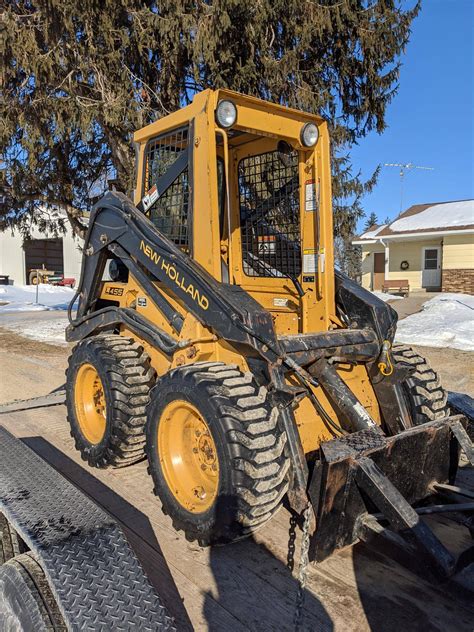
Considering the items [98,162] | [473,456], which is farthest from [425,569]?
[98,162]

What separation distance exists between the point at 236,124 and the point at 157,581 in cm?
280

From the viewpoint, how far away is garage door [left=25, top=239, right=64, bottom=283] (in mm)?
36906

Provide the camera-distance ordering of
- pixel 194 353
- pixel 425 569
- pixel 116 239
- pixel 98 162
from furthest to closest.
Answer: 1. pixel 98 162
2. pixel 116 239
3. pixel 194 353
4. pixel 425 569

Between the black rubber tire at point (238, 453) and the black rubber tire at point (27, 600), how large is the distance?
0.99 metres

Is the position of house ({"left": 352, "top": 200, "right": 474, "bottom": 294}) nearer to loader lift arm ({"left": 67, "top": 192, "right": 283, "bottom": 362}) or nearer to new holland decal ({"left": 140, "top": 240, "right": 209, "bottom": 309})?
loader lift arm ({"left": 67, "top": 192, "right": 283, "bottom": 362})

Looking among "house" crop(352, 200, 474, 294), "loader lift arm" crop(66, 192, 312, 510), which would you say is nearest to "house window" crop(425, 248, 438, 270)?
"house" crop(352, 200, 474, 294)

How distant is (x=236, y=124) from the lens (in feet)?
11.3

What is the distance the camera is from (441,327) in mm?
12141


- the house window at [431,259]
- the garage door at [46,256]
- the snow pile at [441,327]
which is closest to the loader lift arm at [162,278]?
the snow pile at [441,327]

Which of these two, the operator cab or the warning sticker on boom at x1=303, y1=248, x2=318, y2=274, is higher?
the operator cab

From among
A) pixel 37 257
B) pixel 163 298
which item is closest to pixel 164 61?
pixel 163 298

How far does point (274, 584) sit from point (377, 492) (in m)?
0.75

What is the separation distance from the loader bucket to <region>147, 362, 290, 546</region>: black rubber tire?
0.25 m

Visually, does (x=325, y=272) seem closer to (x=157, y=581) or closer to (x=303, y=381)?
(x=303, y=381)
